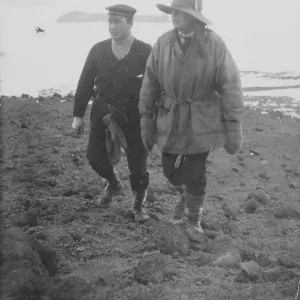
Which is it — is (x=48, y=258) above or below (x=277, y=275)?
above

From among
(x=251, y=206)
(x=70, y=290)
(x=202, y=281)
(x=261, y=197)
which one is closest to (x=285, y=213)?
(x=251, y=206)

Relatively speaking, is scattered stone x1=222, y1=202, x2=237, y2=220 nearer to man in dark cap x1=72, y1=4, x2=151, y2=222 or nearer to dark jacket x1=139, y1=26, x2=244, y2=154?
man in dark cap x1=72, y1=4, x2=151, y2=222

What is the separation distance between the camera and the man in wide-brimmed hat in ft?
9.02

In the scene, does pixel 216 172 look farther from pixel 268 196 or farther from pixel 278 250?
pixel 278 250

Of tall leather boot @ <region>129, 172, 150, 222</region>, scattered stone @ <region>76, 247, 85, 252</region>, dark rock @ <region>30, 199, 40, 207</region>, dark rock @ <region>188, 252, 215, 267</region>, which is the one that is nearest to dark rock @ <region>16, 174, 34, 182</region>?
dark rock @ <region>30, 199, 40, 207</region>

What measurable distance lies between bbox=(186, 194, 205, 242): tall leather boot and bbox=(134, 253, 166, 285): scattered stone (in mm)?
627

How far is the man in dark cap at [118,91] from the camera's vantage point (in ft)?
10.6

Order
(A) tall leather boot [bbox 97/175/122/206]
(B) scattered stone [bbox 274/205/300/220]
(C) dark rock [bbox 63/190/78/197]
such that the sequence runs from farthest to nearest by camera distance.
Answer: (B) scattered stone [bbox 274/205/300/220] → (C) dark rock [bbox 63/190/78/197] → (A) tall leather boot [bbox 97/175/122/206]

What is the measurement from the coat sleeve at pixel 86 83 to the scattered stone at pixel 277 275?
1.76 metres

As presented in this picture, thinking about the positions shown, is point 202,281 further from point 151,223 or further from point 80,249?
point 151,223

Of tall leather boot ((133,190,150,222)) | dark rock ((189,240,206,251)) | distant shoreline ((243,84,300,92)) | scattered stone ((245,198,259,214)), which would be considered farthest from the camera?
distant shoreline ((243,84,300,92))

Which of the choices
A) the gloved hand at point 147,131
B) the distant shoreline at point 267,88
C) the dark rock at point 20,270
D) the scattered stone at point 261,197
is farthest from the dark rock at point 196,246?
the distant shoreline at point 267,88

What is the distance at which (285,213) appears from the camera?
412 centimetres

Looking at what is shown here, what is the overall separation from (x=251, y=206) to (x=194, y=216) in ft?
3.76
